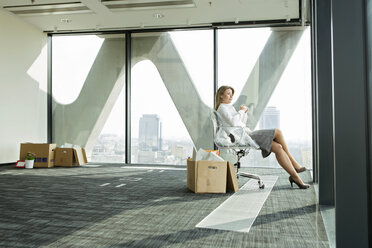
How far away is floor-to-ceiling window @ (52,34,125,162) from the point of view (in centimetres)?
723

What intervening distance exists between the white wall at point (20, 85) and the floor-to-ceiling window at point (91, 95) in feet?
1.00

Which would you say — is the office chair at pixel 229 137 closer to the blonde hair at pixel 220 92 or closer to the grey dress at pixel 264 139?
the grey dress at pixel 264 139

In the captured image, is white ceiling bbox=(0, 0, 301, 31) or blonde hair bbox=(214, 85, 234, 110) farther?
white ceiling bbox=(0, 0, 301, 31)

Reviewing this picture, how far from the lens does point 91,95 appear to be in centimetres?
736

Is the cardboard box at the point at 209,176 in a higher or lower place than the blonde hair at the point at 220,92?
lower

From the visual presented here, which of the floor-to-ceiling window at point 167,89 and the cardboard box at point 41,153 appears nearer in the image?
the cardboard box at point 41,153

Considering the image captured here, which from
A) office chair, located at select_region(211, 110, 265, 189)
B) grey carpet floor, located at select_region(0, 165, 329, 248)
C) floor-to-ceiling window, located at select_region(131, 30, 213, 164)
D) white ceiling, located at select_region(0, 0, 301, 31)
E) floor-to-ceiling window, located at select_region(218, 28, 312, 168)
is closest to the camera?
grey carpet floor, located at select_region(0, 165, 329, 248)

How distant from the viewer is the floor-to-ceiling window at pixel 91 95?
285 inches

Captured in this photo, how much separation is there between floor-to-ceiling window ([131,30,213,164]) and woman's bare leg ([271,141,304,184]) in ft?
9.52

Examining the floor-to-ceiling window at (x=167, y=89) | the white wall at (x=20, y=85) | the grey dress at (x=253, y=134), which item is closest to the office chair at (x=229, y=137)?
the grey dress at (x=253, y=134)

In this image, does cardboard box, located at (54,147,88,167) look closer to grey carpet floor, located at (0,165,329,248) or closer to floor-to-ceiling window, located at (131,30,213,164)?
floor-to-ceiling window, located at (131,30,213,164)

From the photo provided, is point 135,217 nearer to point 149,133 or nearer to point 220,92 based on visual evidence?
point 220,92

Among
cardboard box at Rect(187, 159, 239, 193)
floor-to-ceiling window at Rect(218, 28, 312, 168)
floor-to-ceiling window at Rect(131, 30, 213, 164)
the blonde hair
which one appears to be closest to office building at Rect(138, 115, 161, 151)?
floor-to-ceiling window at Rect(131, 30, 213, 164)

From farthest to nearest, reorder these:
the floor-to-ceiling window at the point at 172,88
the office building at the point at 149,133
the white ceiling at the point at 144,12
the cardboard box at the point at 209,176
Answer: the office building at the point at 149,133
the floor-to-ceiling window at the point at 172,88
the white ceiling at the point at 144,12
the cardboard box at the point at 209,176
